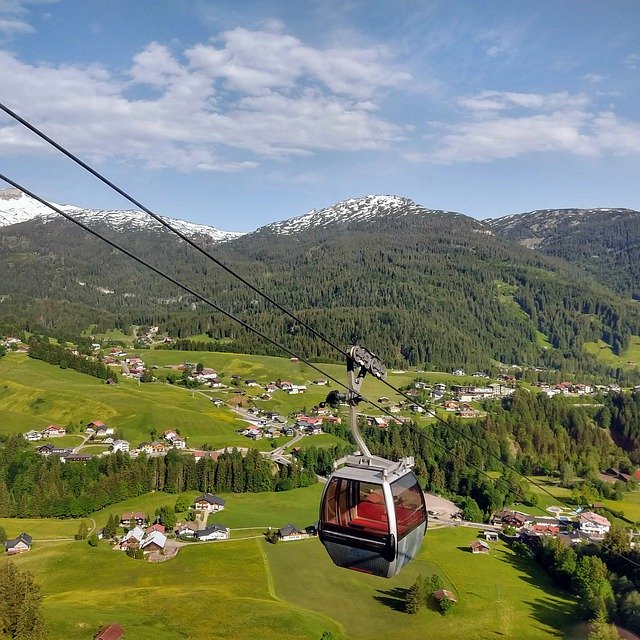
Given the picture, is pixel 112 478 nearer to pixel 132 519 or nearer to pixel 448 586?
pixel 132 519

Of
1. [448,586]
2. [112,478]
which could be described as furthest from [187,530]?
[448,586]

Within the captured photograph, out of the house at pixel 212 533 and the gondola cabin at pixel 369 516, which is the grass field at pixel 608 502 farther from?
the gondola cabin at pixel 369 516

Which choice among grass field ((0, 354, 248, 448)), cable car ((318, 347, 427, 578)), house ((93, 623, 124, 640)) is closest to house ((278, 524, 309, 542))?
house ((93, 623, 124, 640))

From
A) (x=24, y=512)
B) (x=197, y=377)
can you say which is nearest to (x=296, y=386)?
(x=197, y=377)

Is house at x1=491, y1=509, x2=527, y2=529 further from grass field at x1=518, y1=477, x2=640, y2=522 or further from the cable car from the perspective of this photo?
the cable car

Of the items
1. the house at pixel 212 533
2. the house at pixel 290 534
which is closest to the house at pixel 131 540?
the house at pixel 212 533

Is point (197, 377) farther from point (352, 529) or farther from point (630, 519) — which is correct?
point (352, 529)
